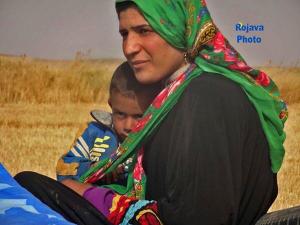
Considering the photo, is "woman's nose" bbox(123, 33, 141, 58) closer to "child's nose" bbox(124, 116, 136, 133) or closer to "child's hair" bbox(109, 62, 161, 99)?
"child's hair" bbox(109, 62, 161, 99)

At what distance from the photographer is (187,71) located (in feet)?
7.32

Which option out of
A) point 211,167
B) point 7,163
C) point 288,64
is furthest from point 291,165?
point 7,163

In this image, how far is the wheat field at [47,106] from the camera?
2459 millimetres

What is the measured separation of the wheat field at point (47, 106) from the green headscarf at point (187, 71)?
0.92 feet

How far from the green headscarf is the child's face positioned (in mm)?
66

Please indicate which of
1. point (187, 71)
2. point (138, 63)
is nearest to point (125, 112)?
point (138, 63)

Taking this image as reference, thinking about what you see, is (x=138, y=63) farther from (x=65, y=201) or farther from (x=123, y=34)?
(x=65, y=201)

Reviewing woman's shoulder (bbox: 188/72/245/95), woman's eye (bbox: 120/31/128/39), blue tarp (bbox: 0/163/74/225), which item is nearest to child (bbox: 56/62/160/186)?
woman's eye (bbox: 120/31/128/39)

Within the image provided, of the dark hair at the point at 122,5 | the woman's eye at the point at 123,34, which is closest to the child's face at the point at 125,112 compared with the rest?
the woman's eye at the point at 123,34

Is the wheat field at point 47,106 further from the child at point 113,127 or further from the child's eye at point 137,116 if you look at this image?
the child's eye at point 137,116

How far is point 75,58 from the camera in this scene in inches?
97.3

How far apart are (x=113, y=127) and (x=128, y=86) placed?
0.20 m

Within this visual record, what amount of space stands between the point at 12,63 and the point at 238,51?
1.09m

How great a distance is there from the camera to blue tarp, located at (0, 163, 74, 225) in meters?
1.74
